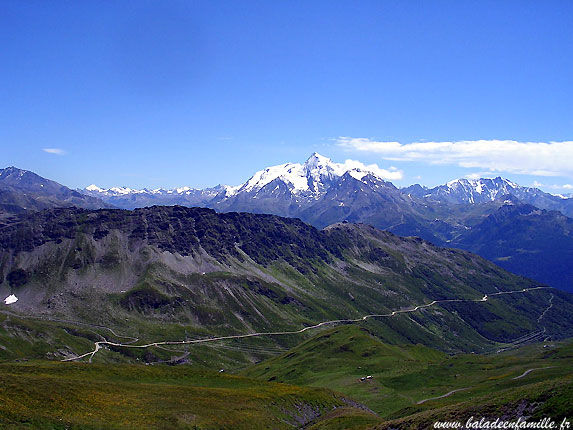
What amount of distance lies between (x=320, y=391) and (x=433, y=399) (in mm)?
38109

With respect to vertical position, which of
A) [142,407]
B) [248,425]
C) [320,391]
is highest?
[142,407]

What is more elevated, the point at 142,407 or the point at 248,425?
the point at 142,407

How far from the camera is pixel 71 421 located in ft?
249

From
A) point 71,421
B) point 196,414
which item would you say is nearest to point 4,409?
point 71,421

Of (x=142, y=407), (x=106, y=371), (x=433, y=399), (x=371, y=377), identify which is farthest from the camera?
(x=371, y=377)

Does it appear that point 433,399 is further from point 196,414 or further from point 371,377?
point 196,414

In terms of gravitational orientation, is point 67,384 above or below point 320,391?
above

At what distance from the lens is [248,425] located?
99375mm

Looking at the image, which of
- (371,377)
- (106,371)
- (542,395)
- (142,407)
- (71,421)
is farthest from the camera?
(371,377)

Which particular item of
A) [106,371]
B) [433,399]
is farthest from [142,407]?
[433,399]

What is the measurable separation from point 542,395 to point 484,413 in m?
9.14

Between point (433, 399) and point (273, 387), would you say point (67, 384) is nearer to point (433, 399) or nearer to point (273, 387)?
point (273, 387)

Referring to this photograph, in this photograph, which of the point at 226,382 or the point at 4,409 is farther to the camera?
the point at 226,382

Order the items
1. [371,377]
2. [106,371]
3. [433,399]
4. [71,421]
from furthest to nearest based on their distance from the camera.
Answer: [371,377]
[433,399]
[106,371]
[71,421]
